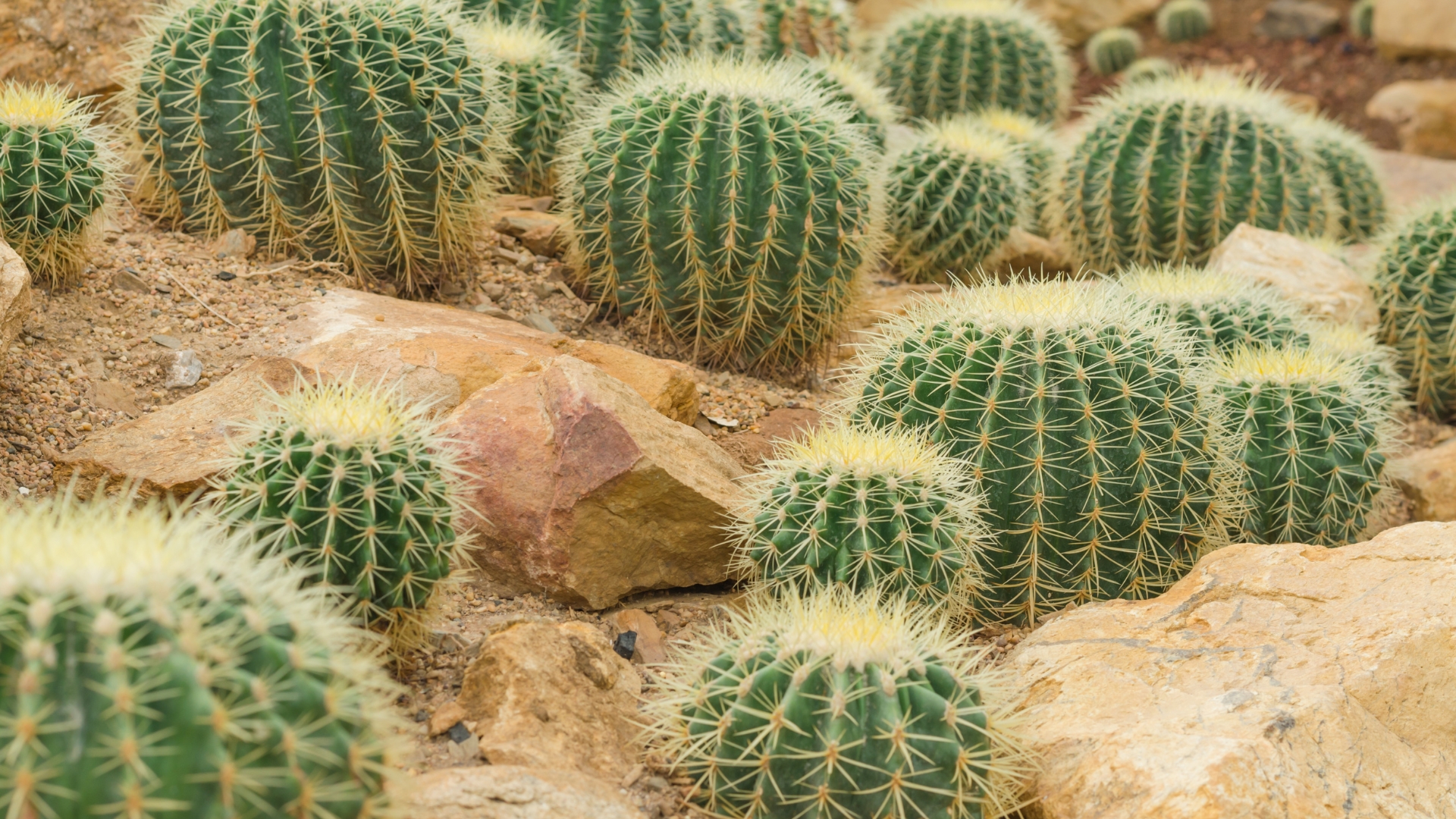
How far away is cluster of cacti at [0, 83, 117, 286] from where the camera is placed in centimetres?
407

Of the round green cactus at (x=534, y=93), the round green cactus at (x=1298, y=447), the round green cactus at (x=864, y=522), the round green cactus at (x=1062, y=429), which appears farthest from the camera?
the round green cactus at (x=534, y=93)

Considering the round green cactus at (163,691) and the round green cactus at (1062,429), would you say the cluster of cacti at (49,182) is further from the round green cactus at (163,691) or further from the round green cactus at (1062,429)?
the round green cactus at (1062,429)

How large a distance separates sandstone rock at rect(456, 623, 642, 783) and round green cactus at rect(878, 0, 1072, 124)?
602 centimetres

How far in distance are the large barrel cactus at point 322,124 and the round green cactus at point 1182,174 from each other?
3.29 metres

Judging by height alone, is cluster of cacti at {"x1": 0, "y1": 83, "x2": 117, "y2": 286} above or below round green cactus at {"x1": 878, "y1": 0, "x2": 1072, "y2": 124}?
above

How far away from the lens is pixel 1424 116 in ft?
41.0

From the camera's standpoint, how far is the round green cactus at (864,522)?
3.49 meters

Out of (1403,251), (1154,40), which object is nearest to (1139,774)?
(1403,251)

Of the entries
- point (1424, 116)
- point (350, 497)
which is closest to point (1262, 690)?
point (350, 497)

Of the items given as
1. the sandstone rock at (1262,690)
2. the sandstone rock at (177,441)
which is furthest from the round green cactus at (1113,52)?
the sandstone rock at (177,441)

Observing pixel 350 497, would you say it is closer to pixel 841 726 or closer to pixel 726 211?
pixel 841 726

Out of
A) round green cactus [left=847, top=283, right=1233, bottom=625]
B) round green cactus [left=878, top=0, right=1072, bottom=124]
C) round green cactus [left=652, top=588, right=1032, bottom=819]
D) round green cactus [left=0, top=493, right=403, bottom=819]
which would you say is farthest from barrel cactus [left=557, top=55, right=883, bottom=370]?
round green cactus [left=878, top=0, right=1072, bottom=124]

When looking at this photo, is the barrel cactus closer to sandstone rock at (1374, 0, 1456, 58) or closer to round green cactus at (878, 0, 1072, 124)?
round green cactus at (878, 0, 1072, 124)

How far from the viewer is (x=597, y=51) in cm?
647
